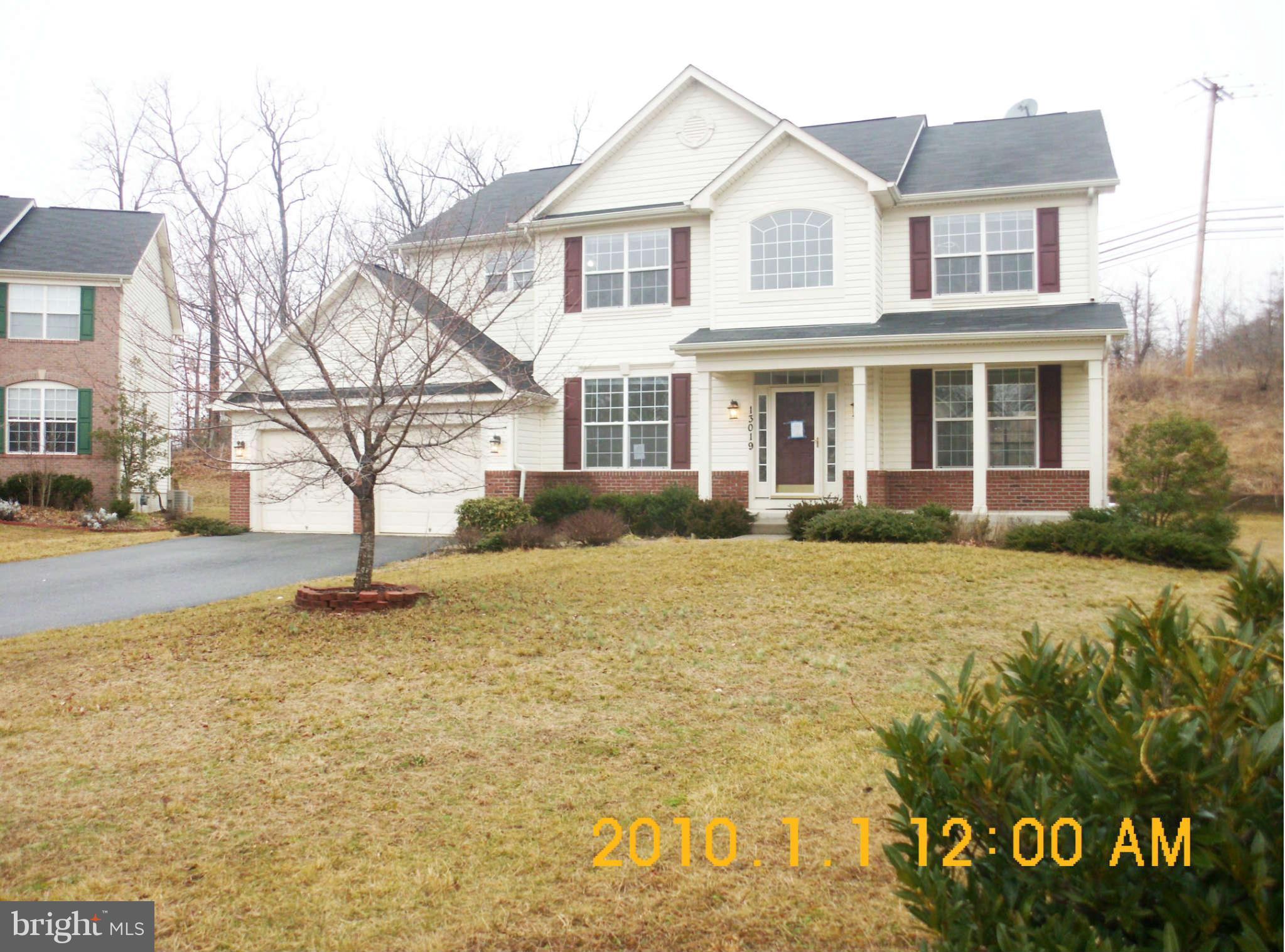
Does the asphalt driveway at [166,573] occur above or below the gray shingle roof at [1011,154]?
below

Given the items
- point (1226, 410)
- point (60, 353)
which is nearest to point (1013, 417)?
point (1226, 410)

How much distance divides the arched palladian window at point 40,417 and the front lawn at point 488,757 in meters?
17.6

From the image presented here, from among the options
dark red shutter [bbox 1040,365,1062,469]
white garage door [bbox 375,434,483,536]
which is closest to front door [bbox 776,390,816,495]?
dark red shutter [bbox 1040,365,1062,469]

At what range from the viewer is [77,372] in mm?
24109

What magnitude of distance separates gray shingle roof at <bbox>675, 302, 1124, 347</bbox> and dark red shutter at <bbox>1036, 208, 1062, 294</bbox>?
1.41ft

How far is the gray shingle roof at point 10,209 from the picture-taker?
25.3 metres

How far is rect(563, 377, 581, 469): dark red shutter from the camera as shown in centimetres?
1847

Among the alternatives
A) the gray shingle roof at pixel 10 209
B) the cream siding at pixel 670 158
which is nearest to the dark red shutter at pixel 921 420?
the cream siding at pixel 670 158

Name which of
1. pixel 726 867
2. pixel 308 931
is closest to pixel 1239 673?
pixel 726 867

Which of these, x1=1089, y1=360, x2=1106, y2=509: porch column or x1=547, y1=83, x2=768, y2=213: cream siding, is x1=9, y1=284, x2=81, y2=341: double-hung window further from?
x1=1089, y1=360, x2=1106, y2=509: porch column

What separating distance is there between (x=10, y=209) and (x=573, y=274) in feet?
59.6

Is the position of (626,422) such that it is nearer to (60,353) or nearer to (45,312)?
(60,353)

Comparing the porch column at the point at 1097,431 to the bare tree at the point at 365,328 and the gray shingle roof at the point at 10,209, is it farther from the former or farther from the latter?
the gray shingle roof at the point at 10,209
